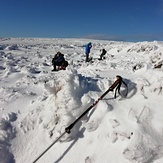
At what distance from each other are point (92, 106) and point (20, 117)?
1705 millimetres

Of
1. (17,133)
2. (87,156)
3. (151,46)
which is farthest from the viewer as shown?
(151,46)

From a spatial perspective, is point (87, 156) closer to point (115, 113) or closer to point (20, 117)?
point (115, 113)

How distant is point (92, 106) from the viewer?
4.39m

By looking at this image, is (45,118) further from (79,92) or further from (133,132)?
(133,132)

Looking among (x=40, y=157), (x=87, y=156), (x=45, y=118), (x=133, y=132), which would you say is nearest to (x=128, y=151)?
(x=133, y=132)

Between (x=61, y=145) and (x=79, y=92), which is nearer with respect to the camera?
(x=61, y=145)

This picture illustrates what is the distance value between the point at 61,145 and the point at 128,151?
4.29 feet

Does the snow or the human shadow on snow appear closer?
the snow

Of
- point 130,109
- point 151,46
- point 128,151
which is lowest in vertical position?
point 151,46

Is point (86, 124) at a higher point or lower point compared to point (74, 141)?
higher

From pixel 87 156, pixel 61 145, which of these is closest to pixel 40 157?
pixel 61 145

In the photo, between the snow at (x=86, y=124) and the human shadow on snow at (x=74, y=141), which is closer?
the snow at (x=86, y=124)

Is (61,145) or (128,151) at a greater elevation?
(128,151)

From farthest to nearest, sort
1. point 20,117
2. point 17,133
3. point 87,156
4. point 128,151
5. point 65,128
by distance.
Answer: point 20,117
point 17,133
point 65,128
point 87,156
point 128,151
